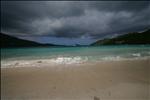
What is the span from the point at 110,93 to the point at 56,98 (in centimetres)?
127

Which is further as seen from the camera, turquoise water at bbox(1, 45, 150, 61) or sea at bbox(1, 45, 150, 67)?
turquoise water at bbox(1, 45, 150, 61)

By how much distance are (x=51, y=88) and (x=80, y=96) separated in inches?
38.3

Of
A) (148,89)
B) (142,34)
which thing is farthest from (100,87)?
(142,34)

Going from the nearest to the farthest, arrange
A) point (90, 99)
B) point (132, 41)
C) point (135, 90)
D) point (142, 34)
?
point (90, 99) → point (135, 90) → point (142, 34) → point (132, 41)

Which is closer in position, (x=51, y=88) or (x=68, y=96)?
(x=68, y=96)

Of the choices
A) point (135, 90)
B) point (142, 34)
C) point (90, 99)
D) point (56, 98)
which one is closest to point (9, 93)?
point (56, 98)

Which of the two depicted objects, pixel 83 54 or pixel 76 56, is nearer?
pixel 76 56

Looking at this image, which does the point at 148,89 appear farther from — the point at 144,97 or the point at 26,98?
the point at 26,98

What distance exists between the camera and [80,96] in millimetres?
2666

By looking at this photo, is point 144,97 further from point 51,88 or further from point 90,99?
point 51,88

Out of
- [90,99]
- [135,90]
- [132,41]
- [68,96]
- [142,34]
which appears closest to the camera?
[90,99]

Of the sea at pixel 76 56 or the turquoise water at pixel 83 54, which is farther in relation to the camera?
the turquoise water at pixel 83 54

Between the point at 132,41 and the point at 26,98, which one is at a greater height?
the point at 132,41

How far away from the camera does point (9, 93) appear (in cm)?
298
